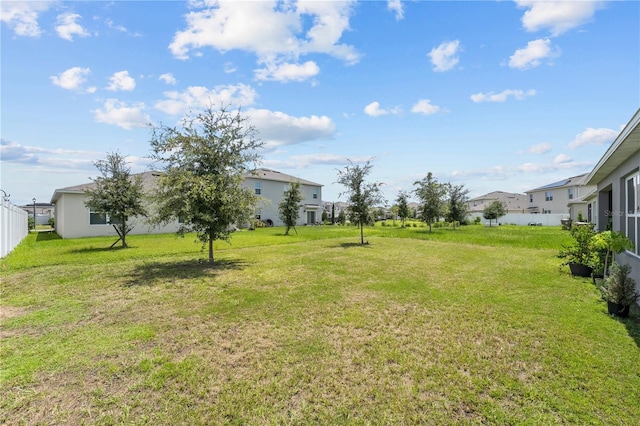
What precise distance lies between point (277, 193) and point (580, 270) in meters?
30.6

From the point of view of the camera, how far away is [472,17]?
9.84 m

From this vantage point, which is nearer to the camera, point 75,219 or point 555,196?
point 75,219

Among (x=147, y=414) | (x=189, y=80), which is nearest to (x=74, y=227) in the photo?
(x=189, y=80)

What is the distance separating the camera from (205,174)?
9.91m

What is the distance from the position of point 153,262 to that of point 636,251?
13486 mm

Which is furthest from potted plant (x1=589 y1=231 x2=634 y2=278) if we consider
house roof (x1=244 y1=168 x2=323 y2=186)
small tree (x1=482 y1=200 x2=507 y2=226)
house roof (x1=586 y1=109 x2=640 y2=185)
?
small tree (x1=482 y1=200 x2=507 y2=226)

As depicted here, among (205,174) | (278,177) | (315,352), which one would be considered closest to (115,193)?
(205,174)

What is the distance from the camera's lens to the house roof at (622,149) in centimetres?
458

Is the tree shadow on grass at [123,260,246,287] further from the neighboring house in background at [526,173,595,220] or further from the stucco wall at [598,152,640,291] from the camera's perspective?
the neighboring house in background at [526,173,595,220]

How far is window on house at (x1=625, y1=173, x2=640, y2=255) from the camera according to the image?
6.13 metres

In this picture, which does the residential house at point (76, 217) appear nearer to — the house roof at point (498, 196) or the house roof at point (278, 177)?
the house roof at point (278, 177)

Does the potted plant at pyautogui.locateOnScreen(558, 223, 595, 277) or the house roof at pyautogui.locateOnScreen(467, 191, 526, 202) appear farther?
the house roof at pyautogui.locateOnScreen(467, 191, 526, 202)

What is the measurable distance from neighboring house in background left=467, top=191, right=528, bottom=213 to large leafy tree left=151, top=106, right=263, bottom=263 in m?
51.3

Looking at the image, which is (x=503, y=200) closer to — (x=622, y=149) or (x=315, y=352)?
(x=622, y=149)
